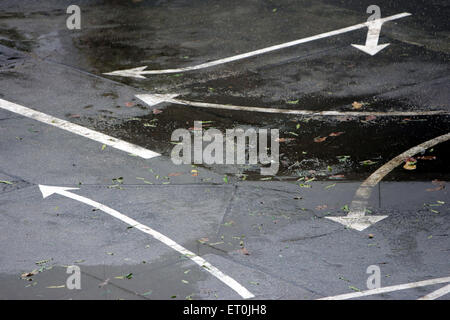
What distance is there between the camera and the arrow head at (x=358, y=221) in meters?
7.97

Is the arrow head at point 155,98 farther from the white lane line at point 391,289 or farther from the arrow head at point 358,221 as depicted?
the white lane line at point 391,289

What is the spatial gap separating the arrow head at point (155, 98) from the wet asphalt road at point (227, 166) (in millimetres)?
192

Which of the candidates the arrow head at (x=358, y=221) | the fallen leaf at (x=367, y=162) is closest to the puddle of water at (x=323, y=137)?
the fallen leaf at (x=367, y=162)

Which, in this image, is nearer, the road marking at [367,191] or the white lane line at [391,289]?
the white lane line at [391,289]

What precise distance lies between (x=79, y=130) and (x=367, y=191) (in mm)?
4960

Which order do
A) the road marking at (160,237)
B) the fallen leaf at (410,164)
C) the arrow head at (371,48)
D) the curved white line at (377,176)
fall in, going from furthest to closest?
1. the arrow head at (371,48)
2. the fallen leaf at (410,164)
3. the curved white line at (377,176)
4. the road marking at (160,237)

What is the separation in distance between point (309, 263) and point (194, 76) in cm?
676

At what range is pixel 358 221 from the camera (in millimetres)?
8078

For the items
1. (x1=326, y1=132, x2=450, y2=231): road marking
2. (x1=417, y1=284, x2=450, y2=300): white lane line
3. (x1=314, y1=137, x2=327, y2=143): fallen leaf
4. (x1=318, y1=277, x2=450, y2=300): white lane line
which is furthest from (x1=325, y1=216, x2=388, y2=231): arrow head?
(x1=314, y1=137, x2=327, y2=143): fallen leaf

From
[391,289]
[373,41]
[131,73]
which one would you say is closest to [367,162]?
[391,289]

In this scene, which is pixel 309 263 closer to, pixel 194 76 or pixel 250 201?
pixel 250 201

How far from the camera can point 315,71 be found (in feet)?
43.4

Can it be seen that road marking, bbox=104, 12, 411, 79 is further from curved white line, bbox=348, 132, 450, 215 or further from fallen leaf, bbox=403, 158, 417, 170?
fallen leaf, bbox=403, 158, 417, 170
